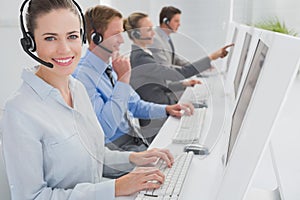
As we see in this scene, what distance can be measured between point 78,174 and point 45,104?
20 centimetres

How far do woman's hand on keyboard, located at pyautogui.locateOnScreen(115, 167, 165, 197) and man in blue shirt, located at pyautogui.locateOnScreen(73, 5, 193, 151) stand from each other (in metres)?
0.28

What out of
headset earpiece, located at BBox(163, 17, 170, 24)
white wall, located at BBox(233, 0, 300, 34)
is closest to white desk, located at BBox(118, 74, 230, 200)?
headset earpiece, located at BBox(163, 17, 170, 24)

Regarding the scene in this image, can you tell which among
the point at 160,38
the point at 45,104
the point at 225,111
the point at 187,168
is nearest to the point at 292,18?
the point at 225,111

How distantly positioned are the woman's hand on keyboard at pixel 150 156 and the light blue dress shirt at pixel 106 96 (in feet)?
0.45

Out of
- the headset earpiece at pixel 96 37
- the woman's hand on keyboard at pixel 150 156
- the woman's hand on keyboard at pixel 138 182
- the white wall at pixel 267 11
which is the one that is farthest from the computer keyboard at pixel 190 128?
the white wall at pixel 267 11

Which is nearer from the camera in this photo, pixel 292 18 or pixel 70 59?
pixel 70 59

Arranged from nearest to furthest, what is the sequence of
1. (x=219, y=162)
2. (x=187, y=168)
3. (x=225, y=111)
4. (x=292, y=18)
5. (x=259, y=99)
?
(x=259, y=99) < (x=187, y=168) < (x=219, y=162) < (x=225, y=111) < (x=292, y=18)

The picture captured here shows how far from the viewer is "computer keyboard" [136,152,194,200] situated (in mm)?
978

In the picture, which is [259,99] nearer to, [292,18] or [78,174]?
[78,174]

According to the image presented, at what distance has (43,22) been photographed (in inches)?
41.4

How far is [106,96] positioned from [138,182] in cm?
50

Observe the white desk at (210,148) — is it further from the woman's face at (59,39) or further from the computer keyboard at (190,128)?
the woman's face at (59,39)

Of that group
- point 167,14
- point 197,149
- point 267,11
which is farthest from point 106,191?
point 267,11

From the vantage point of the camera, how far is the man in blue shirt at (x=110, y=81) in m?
1.37
